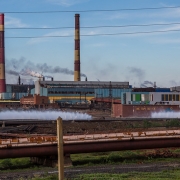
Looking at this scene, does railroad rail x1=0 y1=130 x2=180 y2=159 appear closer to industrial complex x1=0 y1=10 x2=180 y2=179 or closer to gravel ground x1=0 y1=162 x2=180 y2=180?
industrial complex x1=0 y1=10 x2=180 y2=179

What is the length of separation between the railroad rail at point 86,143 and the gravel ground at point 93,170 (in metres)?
0.88

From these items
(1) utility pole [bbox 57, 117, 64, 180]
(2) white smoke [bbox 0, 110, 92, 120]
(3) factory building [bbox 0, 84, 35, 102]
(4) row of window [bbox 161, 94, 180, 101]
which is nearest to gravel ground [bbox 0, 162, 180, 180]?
(1) utility pole [bbox 57, 117, 64, 180]

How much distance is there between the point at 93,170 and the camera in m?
15.9

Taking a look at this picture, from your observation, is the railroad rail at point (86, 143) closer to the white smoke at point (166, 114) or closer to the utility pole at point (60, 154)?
the utility pole at point (60, 154)

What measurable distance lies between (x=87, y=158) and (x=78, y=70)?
65.9 m

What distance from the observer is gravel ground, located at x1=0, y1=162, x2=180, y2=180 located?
14.9m

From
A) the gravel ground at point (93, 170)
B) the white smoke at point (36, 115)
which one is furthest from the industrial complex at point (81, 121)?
the gravel ground at point (93, 170)

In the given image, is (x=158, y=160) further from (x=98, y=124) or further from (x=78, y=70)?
(x=78, y=70)

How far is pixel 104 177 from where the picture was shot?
13.5 meters

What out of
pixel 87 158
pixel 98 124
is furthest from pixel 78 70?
pixel 87 158

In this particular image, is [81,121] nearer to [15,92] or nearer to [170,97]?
[170,97]

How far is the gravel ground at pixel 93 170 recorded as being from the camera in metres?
14.9

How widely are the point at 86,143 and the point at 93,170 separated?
2.09 metres

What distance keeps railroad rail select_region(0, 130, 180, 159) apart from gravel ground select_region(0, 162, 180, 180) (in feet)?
2.88
